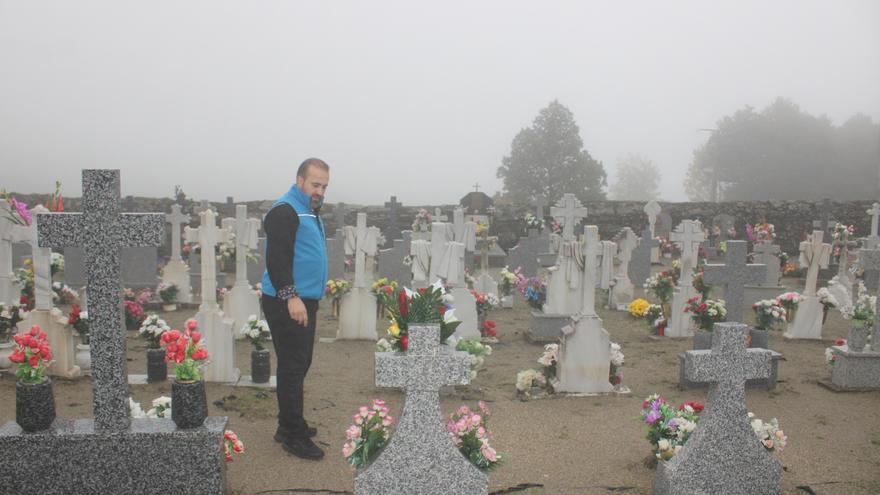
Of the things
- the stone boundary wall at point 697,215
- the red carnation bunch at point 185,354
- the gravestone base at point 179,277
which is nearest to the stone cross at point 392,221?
the stone boundary wall at point 697,215

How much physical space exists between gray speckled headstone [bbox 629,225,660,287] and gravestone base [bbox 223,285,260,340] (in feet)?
32.4

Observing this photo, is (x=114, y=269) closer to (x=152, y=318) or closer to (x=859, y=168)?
(x=152, y=318)

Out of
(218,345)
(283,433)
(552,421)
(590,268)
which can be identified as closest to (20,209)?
(218,345)

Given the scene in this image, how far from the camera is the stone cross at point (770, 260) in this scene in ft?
48.7

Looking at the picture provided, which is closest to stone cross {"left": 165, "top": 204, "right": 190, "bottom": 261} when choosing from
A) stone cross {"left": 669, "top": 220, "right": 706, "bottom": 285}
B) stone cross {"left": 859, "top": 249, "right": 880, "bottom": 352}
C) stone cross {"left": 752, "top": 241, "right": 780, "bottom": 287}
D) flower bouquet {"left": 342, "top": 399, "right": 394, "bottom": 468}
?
stone cross {"left": 669, "top": 220, "right": 706, "bottom": 285}

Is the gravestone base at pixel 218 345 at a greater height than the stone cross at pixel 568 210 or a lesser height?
lesser

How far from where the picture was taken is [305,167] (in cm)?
468

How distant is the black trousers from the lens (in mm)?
4660

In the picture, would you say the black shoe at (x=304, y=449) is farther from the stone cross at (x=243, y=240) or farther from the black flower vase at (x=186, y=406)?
the stone cross at (x=243, y=240)

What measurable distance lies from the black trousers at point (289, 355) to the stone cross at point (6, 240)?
356 cm

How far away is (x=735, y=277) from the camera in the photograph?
709 cm

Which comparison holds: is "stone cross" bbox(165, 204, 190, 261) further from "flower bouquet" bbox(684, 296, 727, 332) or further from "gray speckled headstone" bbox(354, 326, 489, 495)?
"gray speckled headstone" bbox(354, 326, 489, 495)

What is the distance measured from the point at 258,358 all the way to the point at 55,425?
3074 millimetres

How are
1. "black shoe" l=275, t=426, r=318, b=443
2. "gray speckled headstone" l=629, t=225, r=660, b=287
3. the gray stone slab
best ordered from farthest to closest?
"gray speckled headstone" l=629, t=225, r=660, b=287 < the gray stone slab < "black shoe" l=275, t=426, r=318, b=443
